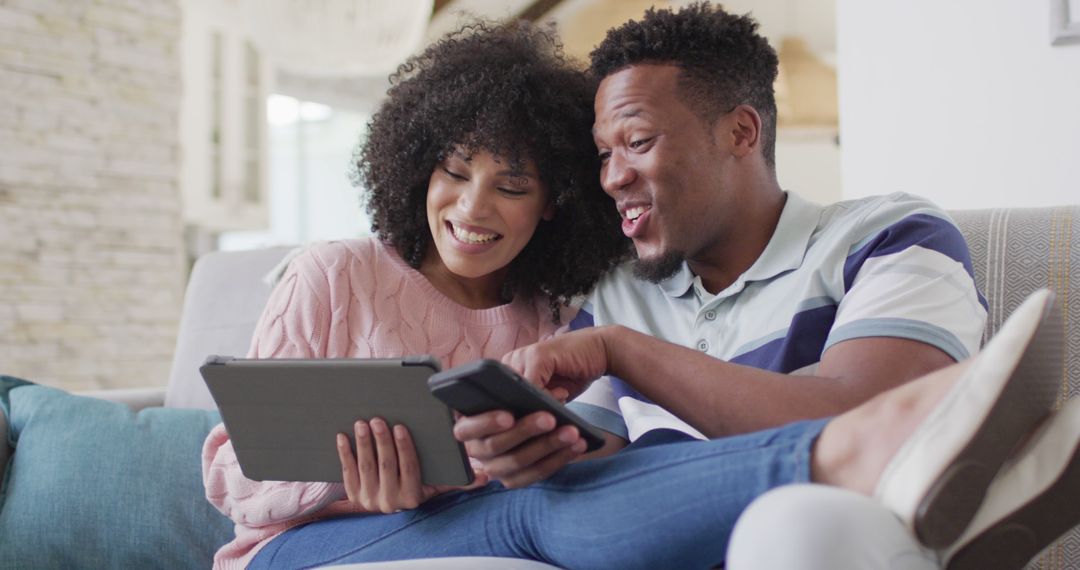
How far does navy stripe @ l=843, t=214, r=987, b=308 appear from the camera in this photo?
4.11ft

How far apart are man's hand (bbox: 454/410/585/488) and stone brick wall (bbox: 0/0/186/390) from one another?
3640 mm

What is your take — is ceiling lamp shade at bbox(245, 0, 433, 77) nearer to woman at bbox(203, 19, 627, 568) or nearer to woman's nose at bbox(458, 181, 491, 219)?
woman at bbox(203, 19, 627, 568)

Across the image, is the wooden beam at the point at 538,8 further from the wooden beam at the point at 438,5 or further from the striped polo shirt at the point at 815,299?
the striped polo shirt at the point at 815,299

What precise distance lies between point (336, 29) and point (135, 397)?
1.12 metres

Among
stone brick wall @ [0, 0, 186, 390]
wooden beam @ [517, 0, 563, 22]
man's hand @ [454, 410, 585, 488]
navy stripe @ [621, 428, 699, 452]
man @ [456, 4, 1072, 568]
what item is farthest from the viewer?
wooden beam @ [517, 0, 563, 22]

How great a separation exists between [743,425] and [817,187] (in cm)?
564

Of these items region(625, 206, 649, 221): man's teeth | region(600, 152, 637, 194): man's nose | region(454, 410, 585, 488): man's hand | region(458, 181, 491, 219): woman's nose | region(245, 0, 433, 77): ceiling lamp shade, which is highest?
region(245, 0, 433, 77): ceiling lamp shade

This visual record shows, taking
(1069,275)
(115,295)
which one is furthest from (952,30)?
(115,295)

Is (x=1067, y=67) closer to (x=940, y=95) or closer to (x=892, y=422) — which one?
(x=940, y=95)

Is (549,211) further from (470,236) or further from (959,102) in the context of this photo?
(959,102)

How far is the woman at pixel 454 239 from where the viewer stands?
145 centimetres

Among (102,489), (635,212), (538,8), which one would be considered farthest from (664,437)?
(538,8)

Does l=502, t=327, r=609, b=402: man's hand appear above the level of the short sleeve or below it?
below

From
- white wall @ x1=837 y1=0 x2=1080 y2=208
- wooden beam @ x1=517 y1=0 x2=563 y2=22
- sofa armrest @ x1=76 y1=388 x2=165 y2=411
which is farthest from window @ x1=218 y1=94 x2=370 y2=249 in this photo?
white wall @ x1=837 y1=0 x2=1080 y2=208
